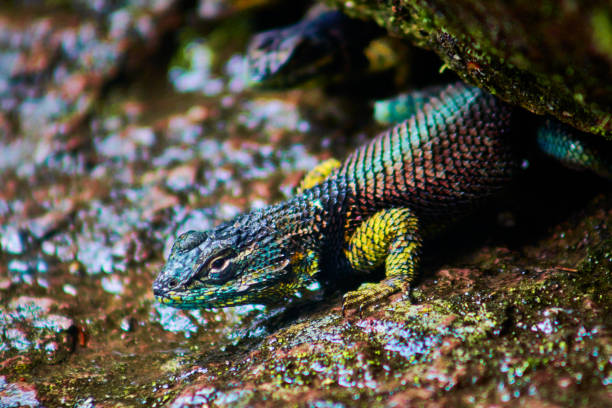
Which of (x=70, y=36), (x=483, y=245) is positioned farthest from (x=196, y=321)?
(x=70, y=36)

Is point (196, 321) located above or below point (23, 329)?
below

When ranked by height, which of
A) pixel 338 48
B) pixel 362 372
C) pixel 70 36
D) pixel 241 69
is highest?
pixel 70 36

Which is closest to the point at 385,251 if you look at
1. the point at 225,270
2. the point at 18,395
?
the point at 225,270

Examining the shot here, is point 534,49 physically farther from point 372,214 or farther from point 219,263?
point 219,263

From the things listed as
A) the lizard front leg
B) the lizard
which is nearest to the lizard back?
the lizard

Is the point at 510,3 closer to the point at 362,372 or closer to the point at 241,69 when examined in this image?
the point at 362,372

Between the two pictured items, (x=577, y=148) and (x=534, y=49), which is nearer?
(x=534, y=49)
